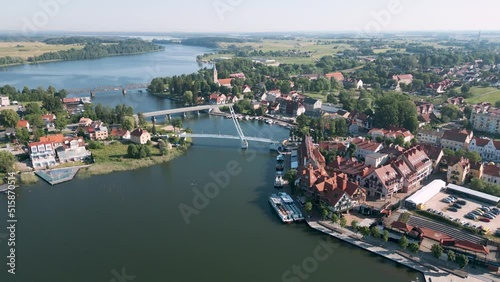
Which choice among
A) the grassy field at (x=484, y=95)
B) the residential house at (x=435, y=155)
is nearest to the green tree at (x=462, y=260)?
the residential house at (x=435, y=155)

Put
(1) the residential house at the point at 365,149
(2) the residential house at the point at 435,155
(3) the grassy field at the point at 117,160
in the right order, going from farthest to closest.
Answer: (1) the residential house at the point at 365,149, (3) the grassy field at the point at 117,160, (2) the residential house at the point at 435,155

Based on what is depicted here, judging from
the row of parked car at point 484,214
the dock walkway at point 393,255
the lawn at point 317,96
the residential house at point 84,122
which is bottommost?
the lawn at point 317,96

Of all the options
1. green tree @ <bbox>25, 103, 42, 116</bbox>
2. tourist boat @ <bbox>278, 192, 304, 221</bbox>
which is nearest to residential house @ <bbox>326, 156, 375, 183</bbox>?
tourist boat @ <bbox>278, 192, 304, 221</bbox>

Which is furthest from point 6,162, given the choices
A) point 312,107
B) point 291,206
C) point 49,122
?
point 312,107

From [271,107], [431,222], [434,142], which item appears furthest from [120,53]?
[431,222]

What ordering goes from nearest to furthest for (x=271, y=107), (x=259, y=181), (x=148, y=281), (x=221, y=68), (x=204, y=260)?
(x=148, y=281), (x=204, y=260), (x=259, y=181), (x=271, y=107), (x=221, y=68)

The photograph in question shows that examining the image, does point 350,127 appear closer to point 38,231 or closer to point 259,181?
point 259,181

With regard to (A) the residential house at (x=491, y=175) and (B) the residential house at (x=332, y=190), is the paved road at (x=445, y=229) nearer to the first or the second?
(B) the residential house at (x=332, y=190)
